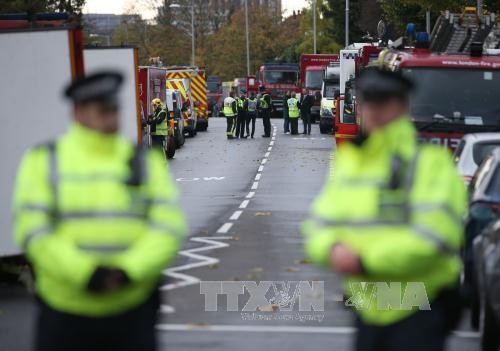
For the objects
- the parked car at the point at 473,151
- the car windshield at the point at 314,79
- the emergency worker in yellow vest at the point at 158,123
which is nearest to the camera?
the parked car at the point at 473,151

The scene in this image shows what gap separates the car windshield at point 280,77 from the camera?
73081 millimetres

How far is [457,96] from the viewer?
18500 millimetres

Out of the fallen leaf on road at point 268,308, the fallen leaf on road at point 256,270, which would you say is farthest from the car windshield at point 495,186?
the fallen leaf on road at point 256,270

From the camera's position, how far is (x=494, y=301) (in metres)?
8.45

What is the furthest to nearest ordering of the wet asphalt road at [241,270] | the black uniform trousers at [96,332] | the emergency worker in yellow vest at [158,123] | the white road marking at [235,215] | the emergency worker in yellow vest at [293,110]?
the emergency worker in yellow vest at [293,110]
the emergency worker in yellow vest at [158,123]
the white road marking at [235,215]
the wet asphalt road at [241,270]
the black uniform trousers at [96,332]

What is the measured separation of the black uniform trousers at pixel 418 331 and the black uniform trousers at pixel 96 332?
0.83 metres

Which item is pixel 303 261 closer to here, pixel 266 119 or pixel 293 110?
pixel 266 119

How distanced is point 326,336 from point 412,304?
5.38m

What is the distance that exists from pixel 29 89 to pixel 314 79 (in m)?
50.9

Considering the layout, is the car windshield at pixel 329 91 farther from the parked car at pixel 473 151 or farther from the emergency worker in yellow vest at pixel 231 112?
the parked car at pixel 473 151

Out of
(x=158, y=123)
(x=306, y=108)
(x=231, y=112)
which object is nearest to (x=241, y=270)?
(x=158, y=123)

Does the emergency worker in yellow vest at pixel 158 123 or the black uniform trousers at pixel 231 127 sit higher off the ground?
the emergency worker in yellow vest at pixel 158 123

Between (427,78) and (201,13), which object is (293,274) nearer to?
(427,78)

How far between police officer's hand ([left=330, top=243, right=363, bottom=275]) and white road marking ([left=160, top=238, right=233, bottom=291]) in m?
7.95
